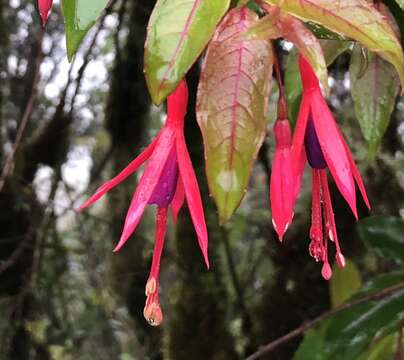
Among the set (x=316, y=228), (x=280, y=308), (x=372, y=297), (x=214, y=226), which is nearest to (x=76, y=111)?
(x=214, y=226)

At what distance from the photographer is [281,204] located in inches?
14.0

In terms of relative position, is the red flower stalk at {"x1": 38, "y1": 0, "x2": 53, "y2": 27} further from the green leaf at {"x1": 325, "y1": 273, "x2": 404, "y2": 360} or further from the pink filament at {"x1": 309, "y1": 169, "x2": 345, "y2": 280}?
the green leaf at {"x1": 325, "y1": 273, "x2": 404, "y2": 360}

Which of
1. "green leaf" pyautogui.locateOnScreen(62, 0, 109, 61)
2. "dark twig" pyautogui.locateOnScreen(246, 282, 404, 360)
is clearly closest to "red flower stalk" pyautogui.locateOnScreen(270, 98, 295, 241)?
"green leaf" pyautogui.locateOnScreen(62, 0, 109, 61)

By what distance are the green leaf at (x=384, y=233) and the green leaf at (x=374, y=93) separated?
350 millimetres

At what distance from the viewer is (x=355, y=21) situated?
0.31m

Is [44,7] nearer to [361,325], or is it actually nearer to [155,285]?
[155,285]

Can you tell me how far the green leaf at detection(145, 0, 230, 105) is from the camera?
0.31 meters

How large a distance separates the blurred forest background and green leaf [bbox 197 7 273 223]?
2.73 feet

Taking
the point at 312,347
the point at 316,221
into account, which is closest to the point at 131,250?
the point at 312,347

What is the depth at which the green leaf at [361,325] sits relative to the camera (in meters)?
0.79

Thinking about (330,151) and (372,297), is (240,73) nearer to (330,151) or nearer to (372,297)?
(330,151)

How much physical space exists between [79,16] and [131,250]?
1410 millimetres

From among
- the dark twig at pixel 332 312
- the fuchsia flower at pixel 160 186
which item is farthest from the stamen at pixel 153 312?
the dark twig at pixel 332 312

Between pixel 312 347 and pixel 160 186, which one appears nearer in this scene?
pixel 160 186
